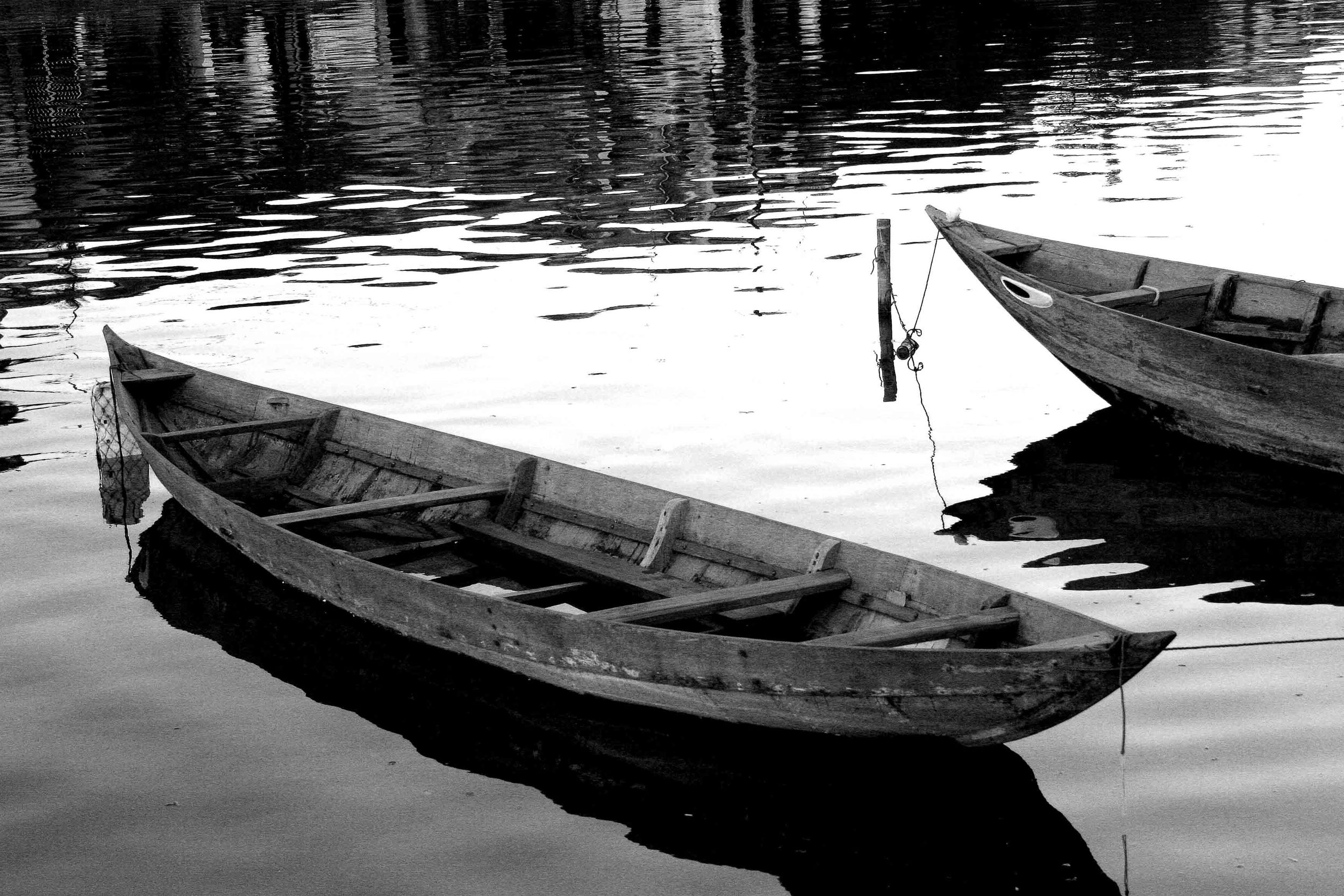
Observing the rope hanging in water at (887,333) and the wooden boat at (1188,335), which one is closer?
the wooden boat at (1188,335)

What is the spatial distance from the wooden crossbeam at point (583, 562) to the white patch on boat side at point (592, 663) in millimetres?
935

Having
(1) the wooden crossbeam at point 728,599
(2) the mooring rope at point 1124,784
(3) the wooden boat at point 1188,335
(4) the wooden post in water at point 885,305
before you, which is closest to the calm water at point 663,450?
(2) the mooring rope at point 1124,784

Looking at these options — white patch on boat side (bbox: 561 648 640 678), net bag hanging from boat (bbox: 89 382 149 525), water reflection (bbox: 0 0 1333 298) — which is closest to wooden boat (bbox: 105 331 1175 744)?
white patch on boat side (bbox: 561 648 640 678)

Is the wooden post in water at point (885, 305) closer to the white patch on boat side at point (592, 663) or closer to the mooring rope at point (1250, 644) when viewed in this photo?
the mooring rope at point (1250, 644)

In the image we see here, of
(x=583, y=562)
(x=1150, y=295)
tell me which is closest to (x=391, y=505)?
(x=583, y=562)

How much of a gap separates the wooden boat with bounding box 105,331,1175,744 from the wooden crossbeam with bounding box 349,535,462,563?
0.06 feet

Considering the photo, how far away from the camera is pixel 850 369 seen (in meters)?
14.8

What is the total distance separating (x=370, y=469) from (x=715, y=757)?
4.51 meters

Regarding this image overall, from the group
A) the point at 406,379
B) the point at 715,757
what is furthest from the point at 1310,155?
→ the point at 715,757

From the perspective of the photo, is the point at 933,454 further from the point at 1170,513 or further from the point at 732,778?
the point at 732,778

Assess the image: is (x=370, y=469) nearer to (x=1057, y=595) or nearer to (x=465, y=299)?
(x=1057, y=595)

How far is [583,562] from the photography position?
9.67 metres

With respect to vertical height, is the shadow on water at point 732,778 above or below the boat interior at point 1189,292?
below

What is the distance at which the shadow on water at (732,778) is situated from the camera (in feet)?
23.0
